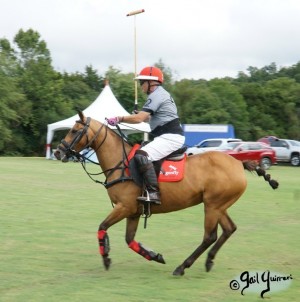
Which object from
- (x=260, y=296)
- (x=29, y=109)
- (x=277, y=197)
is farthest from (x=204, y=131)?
(x=260, y=296)

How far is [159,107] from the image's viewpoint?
8914mm

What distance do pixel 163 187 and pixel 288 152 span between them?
34.1m

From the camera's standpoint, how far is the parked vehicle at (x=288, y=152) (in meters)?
41.8

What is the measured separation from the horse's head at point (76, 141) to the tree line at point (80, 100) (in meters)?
46.5

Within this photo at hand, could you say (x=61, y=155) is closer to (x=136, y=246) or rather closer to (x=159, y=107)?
(x=159, y=107)

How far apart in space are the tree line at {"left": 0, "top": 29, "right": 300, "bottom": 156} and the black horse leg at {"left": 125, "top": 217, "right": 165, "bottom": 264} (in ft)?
154

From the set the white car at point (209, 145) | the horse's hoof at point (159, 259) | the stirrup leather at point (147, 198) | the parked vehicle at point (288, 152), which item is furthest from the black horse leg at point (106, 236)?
the parked vehicle at point (288, 152)

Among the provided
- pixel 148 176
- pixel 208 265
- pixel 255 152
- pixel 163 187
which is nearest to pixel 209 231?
pixel 208 265

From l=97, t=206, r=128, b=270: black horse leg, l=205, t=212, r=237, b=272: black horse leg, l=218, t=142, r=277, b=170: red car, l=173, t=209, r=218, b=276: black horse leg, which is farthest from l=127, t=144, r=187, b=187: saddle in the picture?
l=218, t=142, r=277, b=170: red car

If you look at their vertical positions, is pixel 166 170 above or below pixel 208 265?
above

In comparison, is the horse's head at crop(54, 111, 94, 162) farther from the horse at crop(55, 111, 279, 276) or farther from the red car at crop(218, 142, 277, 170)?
the red car at crop(218, 142, 277, 170)

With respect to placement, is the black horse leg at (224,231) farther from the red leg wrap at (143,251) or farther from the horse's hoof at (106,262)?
the horse's hoof at (106,262)

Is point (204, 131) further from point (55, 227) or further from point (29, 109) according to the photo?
point (55, 227)

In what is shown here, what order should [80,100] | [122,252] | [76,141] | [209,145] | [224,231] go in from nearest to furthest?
[76,141] < [224,231] < [122,252] < [209,145] < [80,100]
